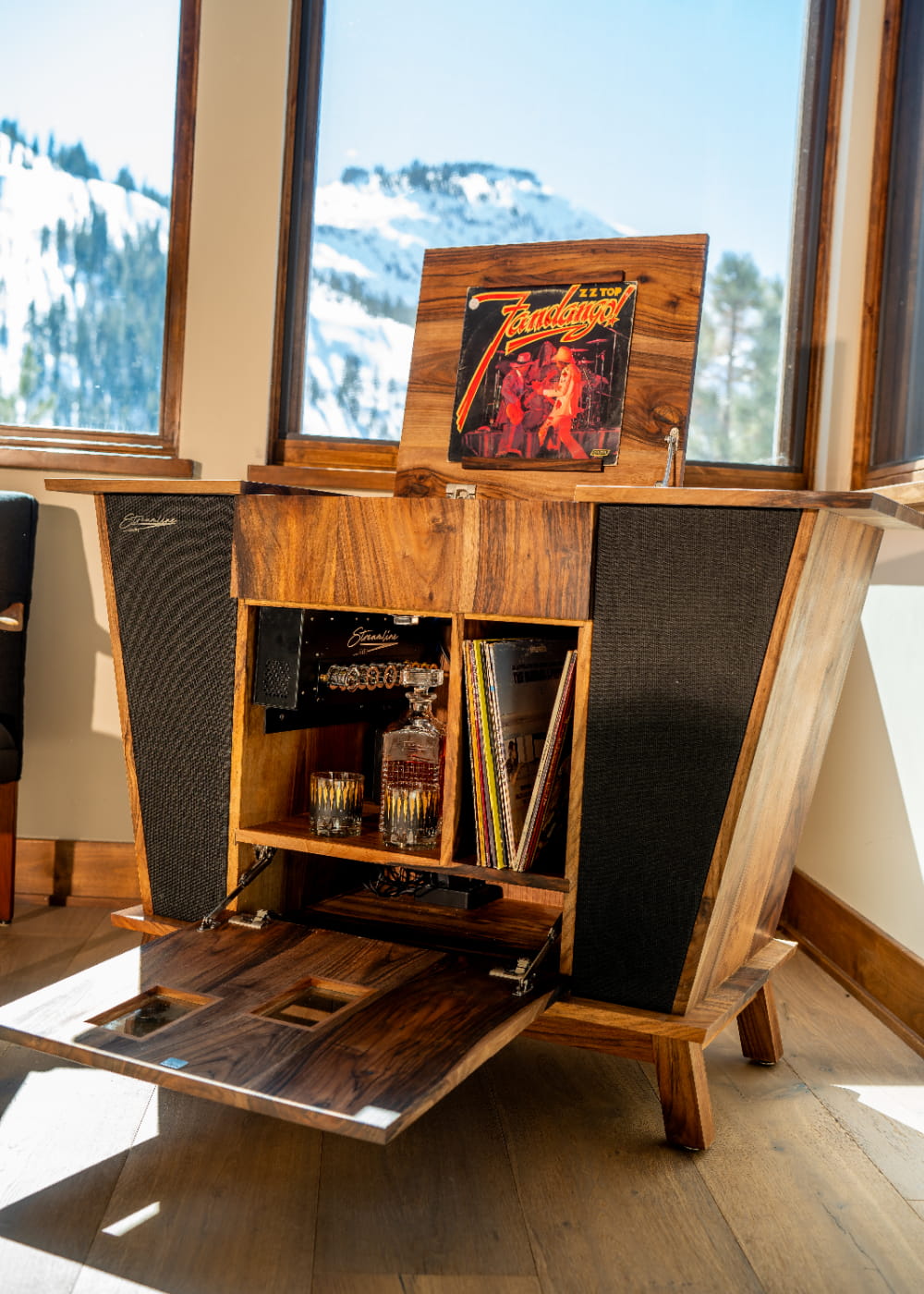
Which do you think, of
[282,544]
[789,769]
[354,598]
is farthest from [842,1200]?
[282,544]

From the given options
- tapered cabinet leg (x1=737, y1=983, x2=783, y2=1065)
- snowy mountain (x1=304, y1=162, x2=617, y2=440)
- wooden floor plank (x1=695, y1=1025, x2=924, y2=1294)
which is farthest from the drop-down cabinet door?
snowy mountain (x1=304, y1=162, x2=617, y2=440)

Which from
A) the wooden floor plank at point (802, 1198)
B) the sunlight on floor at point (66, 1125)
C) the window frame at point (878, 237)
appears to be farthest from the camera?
the window frame at point (878, 237)

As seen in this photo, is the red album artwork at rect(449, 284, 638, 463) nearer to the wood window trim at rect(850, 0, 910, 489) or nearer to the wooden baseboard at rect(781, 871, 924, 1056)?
the wood window trim at rect(850, 0, 910, 489)

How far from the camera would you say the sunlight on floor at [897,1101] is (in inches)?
57.2

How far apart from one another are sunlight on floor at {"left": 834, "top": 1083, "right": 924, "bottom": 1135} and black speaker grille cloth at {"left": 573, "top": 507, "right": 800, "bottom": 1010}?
16.3 inches

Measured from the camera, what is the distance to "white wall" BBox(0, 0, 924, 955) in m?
2.17

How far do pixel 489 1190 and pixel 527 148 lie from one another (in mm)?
1892

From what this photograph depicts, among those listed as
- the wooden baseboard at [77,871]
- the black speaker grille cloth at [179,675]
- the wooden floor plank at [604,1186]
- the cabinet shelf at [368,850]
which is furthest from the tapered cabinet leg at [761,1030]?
the wooden baseboard at [77,871]

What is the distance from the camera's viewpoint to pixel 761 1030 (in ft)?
5.28

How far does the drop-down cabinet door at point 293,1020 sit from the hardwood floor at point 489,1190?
18 centimetres

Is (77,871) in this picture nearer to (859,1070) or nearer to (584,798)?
(584,798)

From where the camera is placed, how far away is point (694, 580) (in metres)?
1.24

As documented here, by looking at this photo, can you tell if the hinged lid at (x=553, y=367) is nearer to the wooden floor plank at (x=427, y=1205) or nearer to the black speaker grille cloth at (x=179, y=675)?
the black speaker grille cloth at (x=179, y=675)

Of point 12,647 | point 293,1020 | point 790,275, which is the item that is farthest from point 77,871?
point 790,275
